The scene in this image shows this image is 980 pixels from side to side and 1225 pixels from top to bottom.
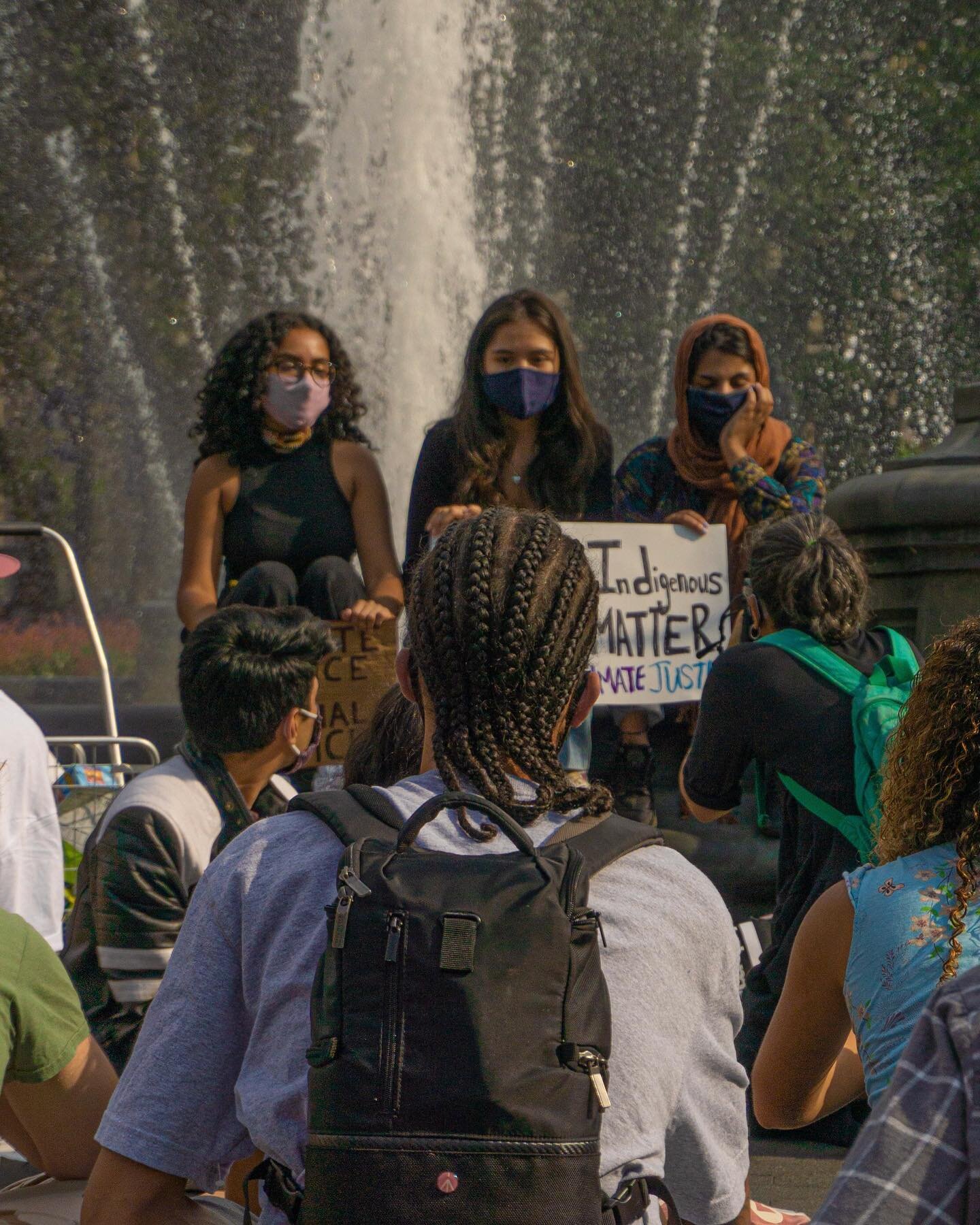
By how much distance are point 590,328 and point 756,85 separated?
3591 millimetres

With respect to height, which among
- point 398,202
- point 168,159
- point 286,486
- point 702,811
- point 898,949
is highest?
point 168,159

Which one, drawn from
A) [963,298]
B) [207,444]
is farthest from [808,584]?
[963,298]

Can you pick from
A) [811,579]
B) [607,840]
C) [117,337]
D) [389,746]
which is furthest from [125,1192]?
[117,337]

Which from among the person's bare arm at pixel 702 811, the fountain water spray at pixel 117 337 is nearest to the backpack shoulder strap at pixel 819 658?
the person's bare arm at pixel 702 811

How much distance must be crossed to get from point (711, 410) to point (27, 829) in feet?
8.73

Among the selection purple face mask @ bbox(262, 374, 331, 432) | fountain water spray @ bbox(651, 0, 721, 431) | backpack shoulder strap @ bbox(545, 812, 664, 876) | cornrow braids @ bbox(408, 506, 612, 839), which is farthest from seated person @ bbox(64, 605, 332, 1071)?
fountain water spray @ bbox(651, 0, 721, 431)

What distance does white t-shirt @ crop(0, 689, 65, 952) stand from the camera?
3.04 metres

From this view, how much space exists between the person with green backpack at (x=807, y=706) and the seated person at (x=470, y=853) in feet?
5.69

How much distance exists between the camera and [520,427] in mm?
4781

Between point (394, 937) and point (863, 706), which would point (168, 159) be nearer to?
point (863, 706)

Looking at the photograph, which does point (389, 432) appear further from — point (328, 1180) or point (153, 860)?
point (328, 1180)

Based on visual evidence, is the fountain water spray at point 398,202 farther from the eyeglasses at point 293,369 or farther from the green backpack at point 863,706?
the green backpack at point 863,706

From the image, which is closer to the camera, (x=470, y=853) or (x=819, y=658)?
(x=470, y=853)

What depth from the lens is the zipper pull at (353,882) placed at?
4.82 ft
